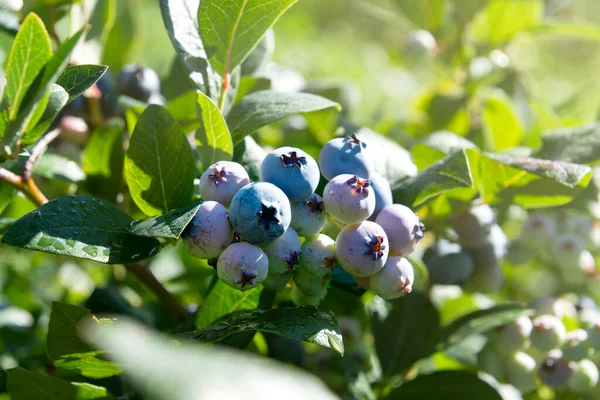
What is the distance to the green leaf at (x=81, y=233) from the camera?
0.58 m

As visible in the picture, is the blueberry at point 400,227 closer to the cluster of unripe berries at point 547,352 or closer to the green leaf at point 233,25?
the green leaf at point 233,25

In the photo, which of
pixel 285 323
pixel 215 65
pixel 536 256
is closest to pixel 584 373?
pixel 536 256

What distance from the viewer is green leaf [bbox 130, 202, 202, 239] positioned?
1.88 ft

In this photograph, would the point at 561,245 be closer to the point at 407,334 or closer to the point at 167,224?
the point at 407,334

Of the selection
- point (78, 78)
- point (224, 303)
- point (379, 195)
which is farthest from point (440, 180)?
point (78, 78)

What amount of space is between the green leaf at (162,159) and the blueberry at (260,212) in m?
→ 0.10

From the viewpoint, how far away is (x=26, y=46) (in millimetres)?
613

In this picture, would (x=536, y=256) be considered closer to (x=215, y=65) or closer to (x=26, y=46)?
(x=215, y=65)

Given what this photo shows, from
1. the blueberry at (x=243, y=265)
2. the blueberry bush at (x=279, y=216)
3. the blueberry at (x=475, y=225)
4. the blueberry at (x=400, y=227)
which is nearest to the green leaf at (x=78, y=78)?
the blueberry bush at (x=279, y=216)

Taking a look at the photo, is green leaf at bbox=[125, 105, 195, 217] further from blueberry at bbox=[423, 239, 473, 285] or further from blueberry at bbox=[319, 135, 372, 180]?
blueberry at bbox=[423, 239, 473, 285]

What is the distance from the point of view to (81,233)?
2.02 ft

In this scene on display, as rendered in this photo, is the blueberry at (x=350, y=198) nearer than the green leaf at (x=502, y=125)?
Yes

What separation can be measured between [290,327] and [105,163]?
0.48 metres

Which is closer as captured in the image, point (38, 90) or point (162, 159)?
point (38, 90)
